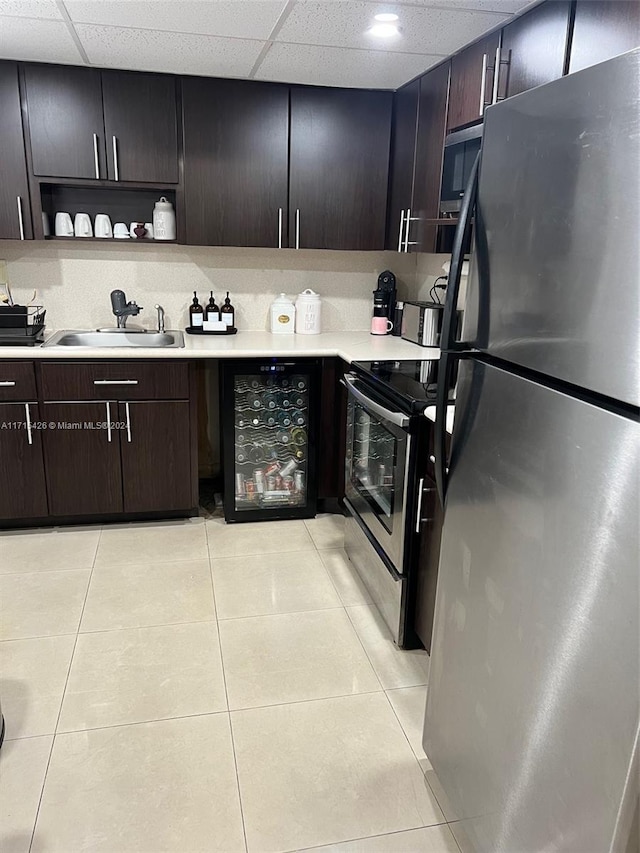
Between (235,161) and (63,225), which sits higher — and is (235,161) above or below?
above

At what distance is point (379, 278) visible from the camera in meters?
3.88

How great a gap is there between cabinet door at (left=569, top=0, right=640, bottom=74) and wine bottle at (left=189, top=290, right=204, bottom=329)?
2324mm

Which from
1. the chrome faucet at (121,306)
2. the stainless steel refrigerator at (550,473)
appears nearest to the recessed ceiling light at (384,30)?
the stainless steel refrigerator at (550,473)

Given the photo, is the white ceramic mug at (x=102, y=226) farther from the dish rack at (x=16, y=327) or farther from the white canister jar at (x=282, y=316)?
the white canister jar at (x=282, y=316)

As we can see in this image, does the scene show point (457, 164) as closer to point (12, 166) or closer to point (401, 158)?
point (401, 158)

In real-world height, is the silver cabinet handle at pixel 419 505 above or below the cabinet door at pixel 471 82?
below

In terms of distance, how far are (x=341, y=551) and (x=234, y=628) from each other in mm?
815

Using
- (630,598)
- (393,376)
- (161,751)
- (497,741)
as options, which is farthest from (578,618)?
Result: (393,376)

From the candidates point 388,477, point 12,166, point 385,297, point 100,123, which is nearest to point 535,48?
point 388,477

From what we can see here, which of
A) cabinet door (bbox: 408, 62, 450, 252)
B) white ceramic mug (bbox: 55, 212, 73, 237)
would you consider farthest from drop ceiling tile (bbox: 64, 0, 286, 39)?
white ceramic mug (bbox: 55, 212, 73, 237)

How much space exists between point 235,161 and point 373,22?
118cm

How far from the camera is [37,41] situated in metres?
2.71

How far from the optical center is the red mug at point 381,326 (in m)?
3.78

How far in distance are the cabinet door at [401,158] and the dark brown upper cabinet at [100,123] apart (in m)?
1.14
